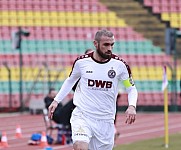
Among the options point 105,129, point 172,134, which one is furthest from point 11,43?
point 105,129

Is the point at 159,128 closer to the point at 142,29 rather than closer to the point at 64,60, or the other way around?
the point at 64,60

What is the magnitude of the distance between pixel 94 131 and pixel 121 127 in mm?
14153

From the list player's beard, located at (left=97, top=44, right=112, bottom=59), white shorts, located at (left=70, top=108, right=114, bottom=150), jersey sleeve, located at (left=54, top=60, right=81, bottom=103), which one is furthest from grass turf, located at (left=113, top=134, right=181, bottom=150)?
player's beard, located at (left=97, top=44, right=112, bottom=59)

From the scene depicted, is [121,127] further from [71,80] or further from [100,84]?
[100,84]

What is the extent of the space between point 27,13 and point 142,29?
529 centimetres

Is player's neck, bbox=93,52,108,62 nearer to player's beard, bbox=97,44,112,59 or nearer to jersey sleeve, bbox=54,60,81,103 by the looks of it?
player's beard, bbox=97,44,112,59

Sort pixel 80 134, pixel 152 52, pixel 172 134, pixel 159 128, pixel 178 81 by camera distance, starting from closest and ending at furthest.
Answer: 1. pixel 80 134
2. pixel 172 134
3. pixel 159 128
4. pixel 178 81
5. pixel 152 52

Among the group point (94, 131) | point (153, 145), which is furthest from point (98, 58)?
point (153, 145)

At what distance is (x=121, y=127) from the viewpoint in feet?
76.5

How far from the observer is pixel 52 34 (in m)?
33.7

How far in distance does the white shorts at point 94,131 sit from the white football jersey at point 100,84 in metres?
0.07

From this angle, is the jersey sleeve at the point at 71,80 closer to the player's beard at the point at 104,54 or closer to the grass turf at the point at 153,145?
the player's beard at the point at 104,54

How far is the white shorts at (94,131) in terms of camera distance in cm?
915

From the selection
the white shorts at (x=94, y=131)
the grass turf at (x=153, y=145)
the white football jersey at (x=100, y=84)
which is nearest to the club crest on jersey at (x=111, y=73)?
the white football jersey at (x=100, y=84)
